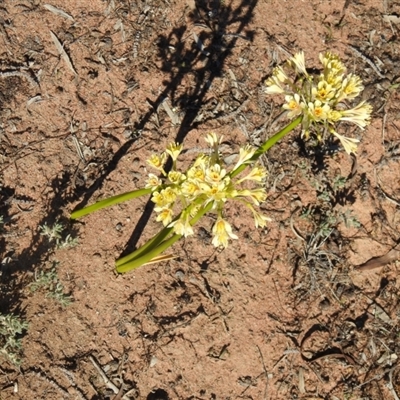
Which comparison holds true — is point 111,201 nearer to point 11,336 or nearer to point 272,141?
point 272,141

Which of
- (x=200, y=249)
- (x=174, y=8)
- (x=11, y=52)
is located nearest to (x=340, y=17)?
(x=174, y=8)

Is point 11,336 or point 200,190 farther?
point 11,336

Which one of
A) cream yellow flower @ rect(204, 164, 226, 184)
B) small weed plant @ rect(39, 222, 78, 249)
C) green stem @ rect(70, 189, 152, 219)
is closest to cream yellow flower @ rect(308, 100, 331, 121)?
cream yellow flower @ rect(204, 164, 226, 184)

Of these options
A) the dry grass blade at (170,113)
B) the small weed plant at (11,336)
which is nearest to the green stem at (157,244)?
the small weed plant at (11,336)

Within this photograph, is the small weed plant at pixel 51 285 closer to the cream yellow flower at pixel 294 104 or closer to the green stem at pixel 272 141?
the green stem at pixel 272 141

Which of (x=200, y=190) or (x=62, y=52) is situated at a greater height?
(x=200, y=190)

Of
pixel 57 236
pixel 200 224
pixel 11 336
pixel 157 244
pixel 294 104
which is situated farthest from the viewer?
pixel 200 224

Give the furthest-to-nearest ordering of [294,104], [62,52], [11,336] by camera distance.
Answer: [62,52] → [11,336] → [294,104]

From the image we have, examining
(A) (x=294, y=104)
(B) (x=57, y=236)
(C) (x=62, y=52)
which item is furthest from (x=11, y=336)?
(A) (x=294, y=104)
